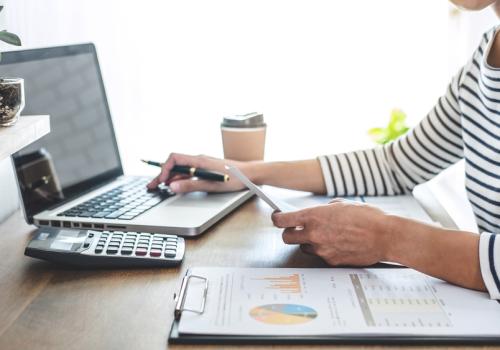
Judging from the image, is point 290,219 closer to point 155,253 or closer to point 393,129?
point 155,253

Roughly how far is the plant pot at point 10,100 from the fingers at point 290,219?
0.41m

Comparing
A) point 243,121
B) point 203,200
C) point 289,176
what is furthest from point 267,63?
point 203,200

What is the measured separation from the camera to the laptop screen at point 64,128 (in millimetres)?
1163

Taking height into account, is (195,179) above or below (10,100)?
below

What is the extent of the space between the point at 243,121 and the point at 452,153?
0.43m

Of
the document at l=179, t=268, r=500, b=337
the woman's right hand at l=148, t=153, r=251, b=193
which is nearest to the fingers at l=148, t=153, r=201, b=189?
the woman's right hand at l=148, t=153, r=251, b=193

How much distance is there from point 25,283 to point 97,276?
0.31 feet

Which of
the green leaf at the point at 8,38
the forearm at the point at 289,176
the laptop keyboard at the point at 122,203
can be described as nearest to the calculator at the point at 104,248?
the laptop keyboard at the point at 122,203

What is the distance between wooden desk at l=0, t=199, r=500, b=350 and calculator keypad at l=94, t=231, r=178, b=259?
0.03m

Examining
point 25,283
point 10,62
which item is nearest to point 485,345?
point 25,283

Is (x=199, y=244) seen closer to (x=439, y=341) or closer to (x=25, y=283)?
(x=25, y=283)

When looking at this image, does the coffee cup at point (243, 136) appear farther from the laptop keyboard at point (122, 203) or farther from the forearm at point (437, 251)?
the forearm at point (437, 251)

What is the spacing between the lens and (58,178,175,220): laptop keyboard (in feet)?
3.84

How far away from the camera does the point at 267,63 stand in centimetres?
178
